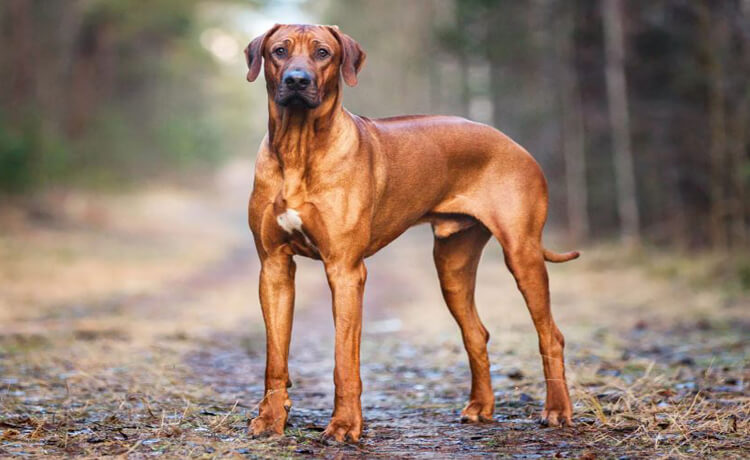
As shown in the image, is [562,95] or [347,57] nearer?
[347,57]

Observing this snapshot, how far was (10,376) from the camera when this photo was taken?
5914 mm

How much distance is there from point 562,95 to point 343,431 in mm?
15217

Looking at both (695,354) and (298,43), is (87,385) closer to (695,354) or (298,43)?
(298,43)

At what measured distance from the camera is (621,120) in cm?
1483

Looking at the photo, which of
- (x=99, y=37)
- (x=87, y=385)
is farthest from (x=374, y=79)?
(x=87, y=385)

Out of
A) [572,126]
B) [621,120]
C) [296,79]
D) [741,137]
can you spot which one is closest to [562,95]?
[572,126]

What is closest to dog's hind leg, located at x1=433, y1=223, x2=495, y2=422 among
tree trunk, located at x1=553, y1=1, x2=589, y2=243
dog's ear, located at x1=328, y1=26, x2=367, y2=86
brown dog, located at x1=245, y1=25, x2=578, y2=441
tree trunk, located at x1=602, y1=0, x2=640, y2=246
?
brown dog, located at x1=245, y1=25, x2=578, y2=441

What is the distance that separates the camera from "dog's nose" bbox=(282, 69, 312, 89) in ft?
13.6

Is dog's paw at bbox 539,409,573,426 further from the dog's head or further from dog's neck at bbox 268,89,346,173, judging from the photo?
the dog's head

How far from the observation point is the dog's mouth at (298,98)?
4.19 metres

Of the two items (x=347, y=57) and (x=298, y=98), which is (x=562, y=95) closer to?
(x=347, y=57)

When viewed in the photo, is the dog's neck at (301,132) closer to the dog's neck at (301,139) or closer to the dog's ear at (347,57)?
the dog's neck at (301,139)

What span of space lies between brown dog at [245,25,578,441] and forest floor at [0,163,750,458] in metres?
0.32

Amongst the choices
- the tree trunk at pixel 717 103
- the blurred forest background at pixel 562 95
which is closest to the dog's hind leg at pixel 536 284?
the blurred forest background at pixel 562 95
